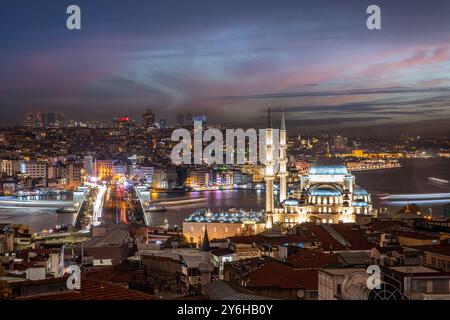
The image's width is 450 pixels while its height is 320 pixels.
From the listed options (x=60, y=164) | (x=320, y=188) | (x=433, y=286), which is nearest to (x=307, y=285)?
(x=433, y=286)

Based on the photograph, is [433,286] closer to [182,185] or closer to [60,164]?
[182,185]

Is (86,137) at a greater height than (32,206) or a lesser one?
greater

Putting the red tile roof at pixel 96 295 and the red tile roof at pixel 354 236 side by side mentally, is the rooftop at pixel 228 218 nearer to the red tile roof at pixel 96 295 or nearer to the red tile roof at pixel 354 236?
the red tile roof at pixel 354 236

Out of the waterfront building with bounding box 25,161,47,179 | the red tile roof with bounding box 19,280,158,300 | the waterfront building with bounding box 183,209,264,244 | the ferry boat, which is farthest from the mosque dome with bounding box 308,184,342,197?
Result: the waterfront building with bounding box 25,161,47,179

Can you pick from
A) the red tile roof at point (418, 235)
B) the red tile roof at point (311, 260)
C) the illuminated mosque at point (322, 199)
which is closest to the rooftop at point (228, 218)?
the illuminated mosque at point (322, 199)

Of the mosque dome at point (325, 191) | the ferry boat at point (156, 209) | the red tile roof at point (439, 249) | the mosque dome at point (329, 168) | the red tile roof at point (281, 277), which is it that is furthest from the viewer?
the ferry boat at point (156, 209)

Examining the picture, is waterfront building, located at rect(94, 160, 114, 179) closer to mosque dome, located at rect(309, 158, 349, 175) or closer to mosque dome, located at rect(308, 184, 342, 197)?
mosque dome, located at rect(309, 158, 349, 175)
